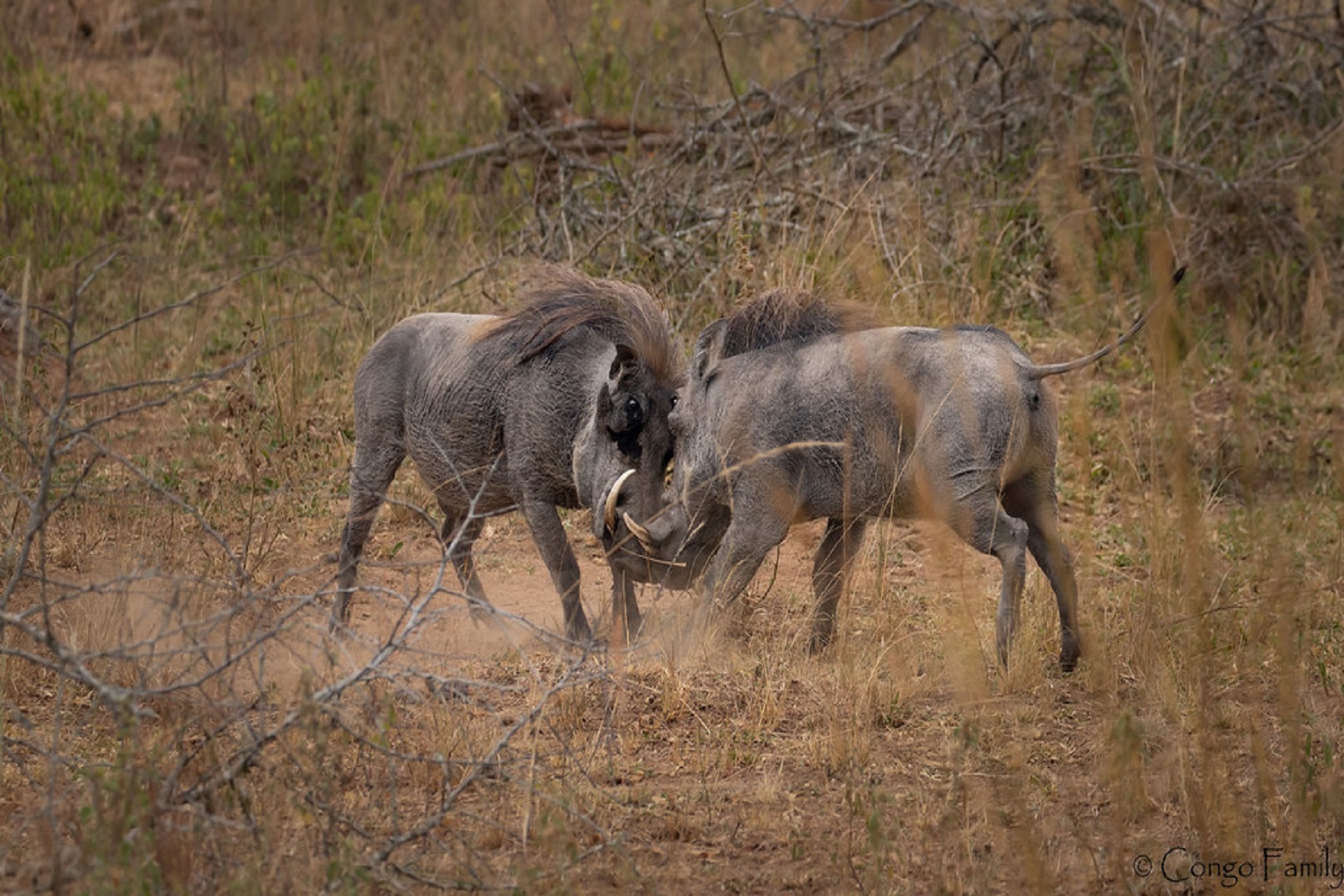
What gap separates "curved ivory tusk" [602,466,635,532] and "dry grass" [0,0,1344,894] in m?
0.35

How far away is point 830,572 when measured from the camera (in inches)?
189

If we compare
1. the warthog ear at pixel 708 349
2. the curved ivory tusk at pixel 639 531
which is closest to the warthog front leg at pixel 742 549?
the curved ivory tusk at pixel 639 531

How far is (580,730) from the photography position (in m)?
3.94

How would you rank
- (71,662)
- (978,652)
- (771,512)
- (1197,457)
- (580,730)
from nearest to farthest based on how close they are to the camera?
(71,662) < (978,652) < (580,730) < (771,512) < (1197,457)

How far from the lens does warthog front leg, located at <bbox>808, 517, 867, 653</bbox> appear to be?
4699 mm

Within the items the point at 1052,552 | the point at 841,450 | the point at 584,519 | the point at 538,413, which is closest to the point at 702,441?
the point at 841,450

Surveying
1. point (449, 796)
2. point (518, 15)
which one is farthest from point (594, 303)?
point (518, 15)

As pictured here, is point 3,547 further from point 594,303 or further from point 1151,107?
point 1151,107

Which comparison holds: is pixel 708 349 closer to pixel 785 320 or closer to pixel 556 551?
pixel 785 320

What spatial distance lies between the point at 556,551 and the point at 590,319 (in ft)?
2.36

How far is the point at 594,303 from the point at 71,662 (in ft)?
8.19

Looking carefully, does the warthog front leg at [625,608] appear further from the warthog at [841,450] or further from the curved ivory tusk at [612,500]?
the curved ivory tusk at [612,500]

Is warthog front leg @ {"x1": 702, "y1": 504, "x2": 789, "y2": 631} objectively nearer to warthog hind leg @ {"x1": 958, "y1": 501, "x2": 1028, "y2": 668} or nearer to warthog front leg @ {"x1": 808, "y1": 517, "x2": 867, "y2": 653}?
warthog front leg @ {"x1": 808, "y1": 517, "x2": 867, "y2": 653}

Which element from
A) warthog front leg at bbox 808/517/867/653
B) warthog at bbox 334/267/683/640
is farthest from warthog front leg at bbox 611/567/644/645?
warthog front leg at bbox 808/517/867/653
